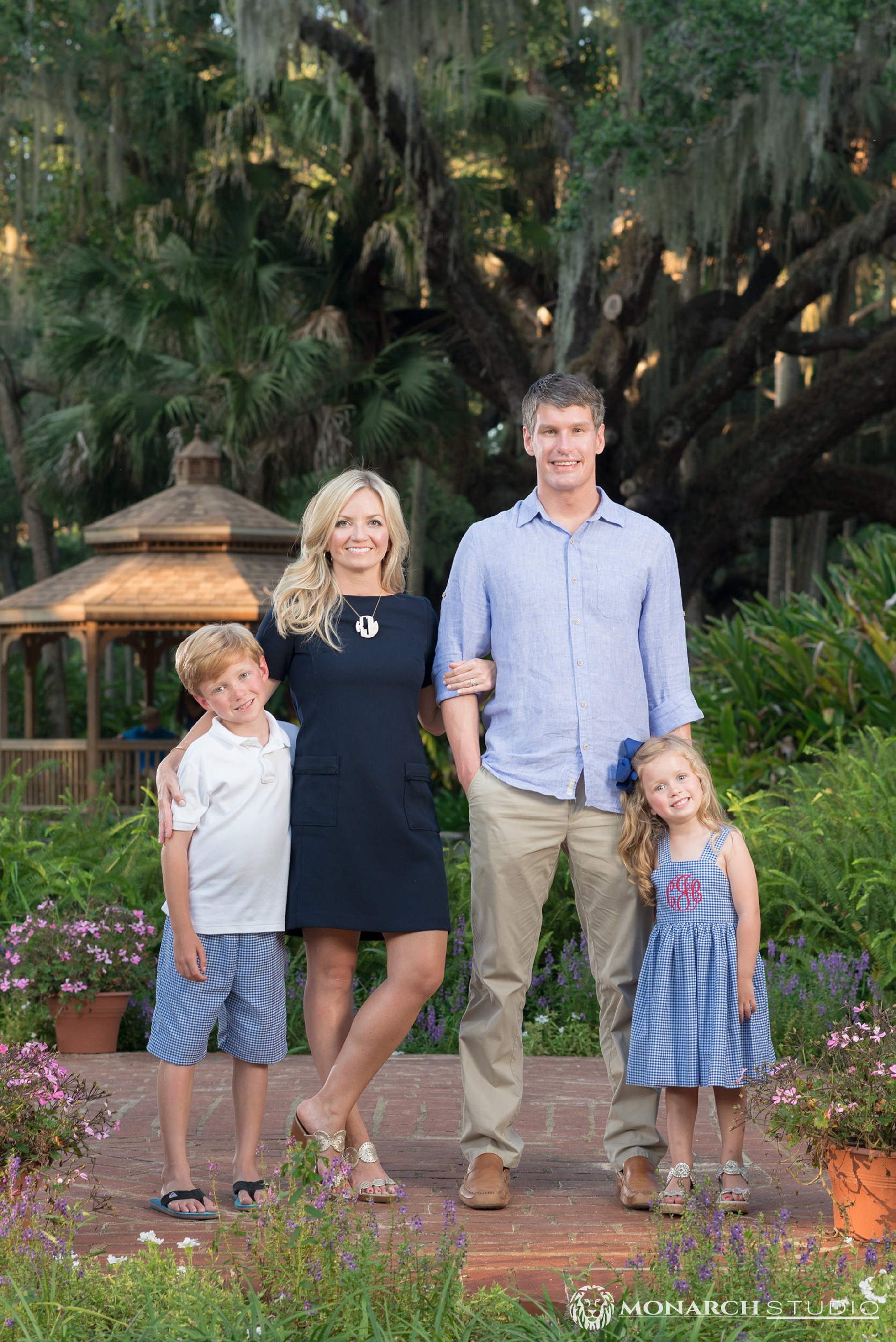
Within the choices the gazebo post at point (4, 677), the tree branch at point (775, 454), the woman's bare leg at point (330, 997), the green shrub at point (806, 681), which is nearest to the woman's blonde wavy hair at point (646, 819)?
the woman's bare leg at point (330, 997)

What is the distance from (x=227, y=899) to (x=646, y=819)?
3.44 ft

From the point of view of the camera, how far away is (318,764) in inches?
132

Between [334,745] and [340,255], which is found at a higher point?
[340,255]

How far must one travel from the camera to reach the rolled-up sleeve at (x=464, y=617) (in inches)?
137

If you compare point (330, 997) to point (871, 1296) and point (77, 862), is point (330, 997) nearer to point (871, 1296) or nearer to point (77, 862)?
point (871, 1296)

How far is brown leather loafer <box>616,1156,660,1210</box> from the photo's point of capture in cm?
330

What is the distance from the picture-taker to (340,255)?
1622 centimetres

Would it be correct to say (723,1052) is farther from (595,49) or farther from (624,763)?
(595,49)

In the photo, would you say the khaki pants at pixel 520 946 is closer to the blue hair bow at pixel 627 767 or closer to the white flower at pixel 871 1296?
the blue hair bow at pixel 627 767

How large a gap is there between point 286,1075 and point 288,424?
Answer: 35.5ft

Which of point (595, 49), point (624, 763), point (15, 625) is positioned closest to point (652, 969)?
point (624, 763)

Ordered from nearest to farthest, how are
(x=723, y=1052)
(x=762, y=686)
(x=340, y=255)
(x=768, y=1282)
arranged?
(x=768, y=1282), (x=723, y=1052), (x=762, y=686), (x=340, y=255)

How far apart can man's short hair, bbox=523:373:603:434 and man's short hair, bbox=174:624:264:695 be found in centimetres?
90

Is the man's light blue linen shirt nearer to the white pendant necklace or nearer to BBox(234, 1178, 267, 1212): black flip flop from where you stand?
the white pendant necklace
